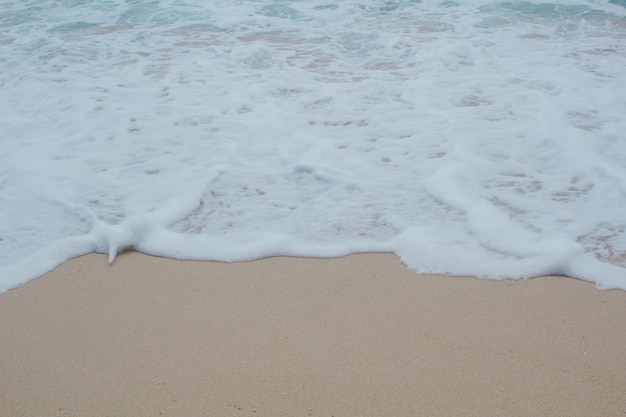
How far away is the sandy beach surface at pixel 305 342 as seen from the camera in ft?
5.93

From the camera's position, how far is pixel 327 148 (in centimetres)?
368

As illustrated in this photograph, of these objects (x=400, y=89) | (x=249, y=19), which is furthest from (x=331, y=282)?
(x=249, y=19)

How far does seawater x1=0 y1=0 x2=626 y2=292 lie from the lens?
270 cm

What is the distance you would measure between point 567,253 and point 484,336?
2.32 ft

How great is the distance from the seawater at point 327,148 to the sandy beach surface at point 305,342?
16 centimetres

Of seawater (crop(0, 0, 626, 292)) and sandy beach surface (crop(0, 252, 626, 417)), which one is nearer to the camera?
sandy beach surface (crop(0, 252, 626, 417))

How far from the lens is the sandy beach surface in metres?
1.81

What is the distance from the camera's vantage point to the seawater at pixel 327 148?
270 cm

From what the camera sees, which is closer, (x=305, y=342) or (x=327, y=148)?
(x=305, y=342)

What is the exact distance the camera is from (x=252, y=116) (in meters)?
4.25

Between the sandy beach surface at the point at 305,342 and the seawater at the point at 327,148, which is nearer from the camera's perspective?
the sandy beach surface at the point at 305,342

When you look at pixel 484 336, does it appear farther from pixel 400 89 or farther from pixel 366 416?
pixel 400 89

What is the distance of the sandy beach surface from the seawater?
0.53 ft

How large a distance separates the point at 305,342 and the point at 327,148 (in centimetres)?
185
